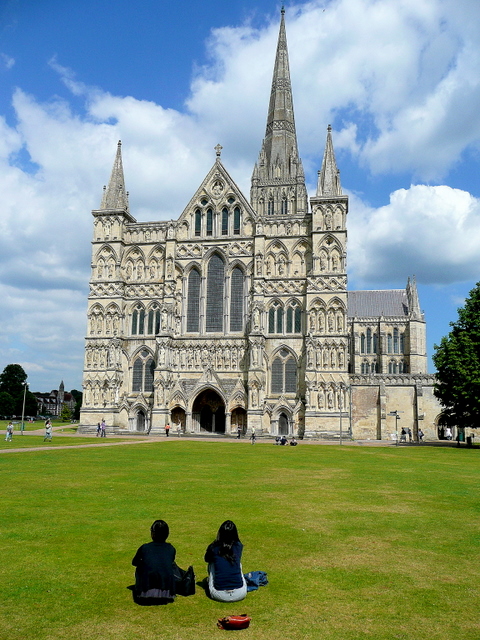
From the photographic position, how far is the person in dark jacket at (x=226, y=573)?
8375 millimetres

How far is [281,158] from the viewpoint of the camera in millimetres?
89750

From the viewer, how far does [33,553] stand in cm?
1034

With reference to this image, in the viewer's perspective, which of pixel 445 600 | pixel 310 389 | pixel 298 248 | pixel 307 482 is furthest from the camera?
pixel 298 248

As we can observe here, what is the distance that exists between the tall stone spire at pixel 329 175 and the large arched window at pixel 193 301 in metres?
15.4

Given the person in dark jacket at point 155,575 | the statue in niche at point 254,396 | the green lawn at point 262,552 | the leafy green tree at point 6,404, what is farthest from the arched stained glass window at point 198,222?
the leafy green tree at point 6,404

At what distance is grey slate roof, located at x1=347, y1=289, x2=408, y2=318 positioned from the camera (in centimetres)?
9212

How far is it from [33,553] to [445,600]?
23.4ft

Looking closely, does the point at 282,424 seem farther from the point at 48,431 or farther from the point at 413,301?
the point at 413,301

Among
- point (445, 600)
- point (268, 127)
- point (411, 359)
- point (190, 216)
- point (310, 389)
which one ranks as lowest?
point (445, 600)

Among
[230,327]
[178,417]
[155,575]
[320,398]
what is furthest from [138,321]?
[155,575]

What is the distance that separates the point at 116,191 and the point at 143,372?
800 inches

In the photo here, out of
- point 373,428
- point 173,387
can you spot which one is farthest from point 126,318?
point 373,428

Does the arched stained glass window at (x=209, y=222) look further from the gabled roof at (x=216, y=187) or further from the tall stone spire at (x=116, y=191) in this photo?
the tall stone spire at (x=116, y=191)

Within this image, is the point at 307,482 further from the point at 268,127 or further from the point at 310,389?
the point at 268,127
